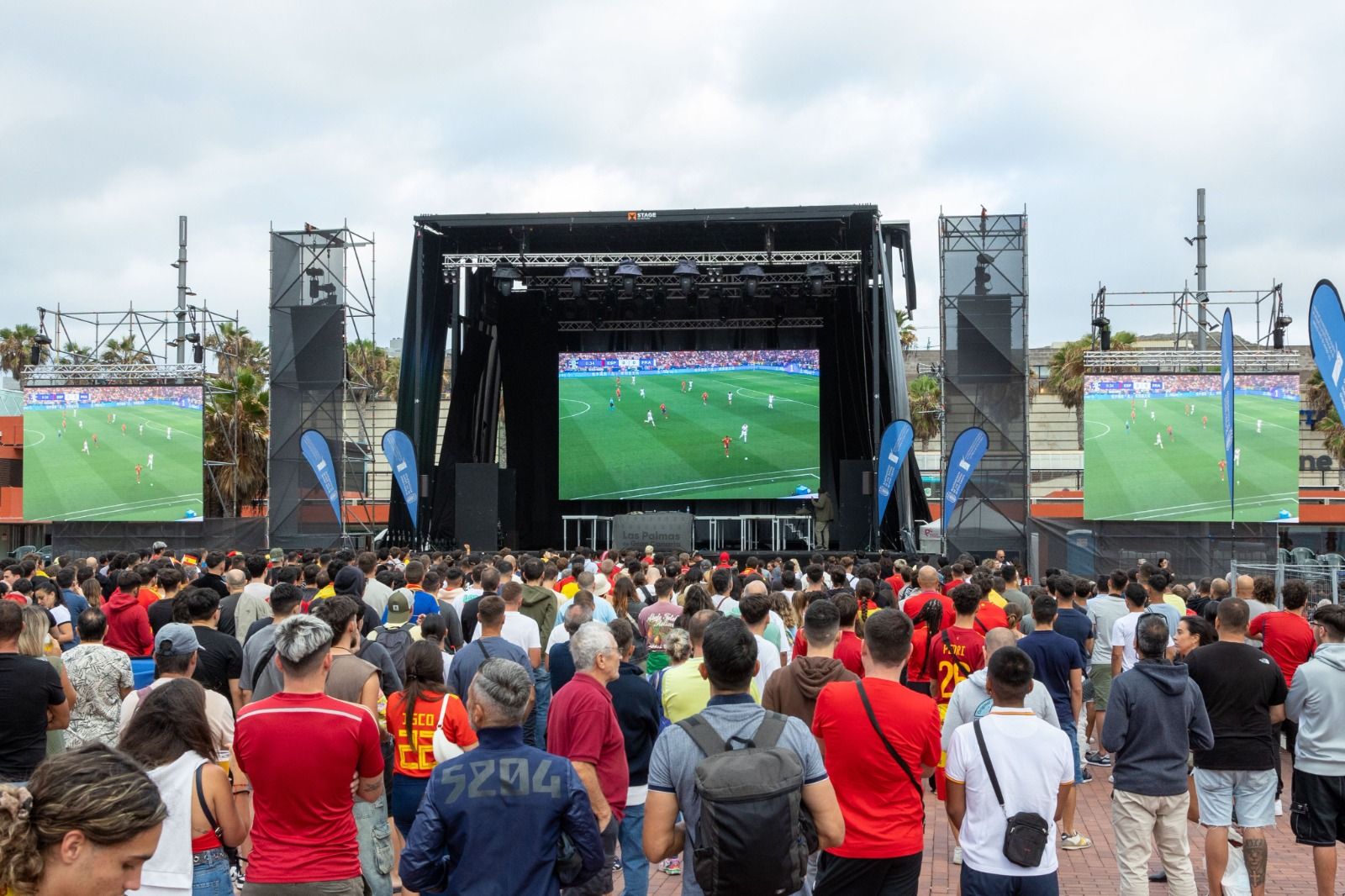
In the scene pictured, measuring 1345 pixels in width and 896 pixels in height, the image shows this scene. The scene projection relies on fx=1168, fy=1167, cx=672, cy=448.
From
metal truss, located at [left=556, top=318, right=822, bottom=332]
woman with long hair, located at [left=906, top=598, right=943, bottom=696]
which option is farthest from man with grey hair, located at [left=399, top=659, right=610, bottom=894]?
metal truss, located at [left=556, top=318, right=822, bottom=332]

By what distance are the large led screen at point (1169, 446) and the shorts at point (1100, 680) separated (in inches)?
575

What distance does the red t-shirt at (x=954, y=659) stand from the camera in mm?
6316

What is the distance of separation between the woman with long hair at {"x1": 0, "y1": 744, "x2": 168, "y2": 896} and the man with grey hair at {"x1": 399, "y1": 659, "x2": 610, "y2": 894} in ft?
3.57

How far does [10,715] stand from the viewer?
4930mm

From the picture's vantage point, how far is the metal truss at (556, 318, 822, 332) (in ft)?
82.8

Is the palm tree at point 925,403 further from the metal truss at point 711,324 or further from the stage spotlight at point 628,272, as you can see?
the stage spotlight at point 628,272

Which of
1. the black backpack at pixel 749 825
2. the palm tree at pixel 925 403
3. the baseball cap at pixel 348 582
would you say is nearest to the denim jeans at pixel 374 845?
the black backpack at pixel 749 825

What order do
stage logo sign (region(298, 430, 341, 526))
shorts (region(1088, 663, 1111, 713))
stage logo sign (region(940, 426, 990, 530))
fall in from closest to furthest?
shorts (region(1088, 663, 1111, 713))
stage logo sign (region(940, 426, 990, 530))
stage logo sign (region(298, 430, 341, 526))

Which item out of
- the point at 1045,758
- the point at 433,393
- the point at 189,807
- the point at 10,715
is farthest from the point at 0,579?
the point at 433,393

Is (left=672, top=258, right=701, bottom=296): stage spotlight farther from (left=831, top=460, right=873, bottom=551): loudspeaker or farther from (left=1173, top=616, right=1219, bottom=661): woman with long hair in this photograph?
(left=1173, top=616, right=1219, bottom=661): woman with long hair

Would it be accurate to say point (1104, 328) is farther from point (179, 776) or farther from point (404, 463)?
point (179, 776)

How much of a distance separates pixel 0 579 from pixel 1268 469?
22353 millimetres

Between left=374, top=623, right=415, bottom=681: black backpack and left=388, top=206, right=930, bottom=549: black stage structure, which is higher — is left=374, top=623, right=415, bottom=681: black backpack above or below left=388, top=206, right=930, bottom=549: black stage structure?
below

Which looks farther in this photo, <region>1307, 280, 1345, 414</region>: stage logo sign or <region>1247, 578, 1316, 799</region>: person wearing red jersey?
<region>1307, 280, 1345, 414</region>: stage logo sign
